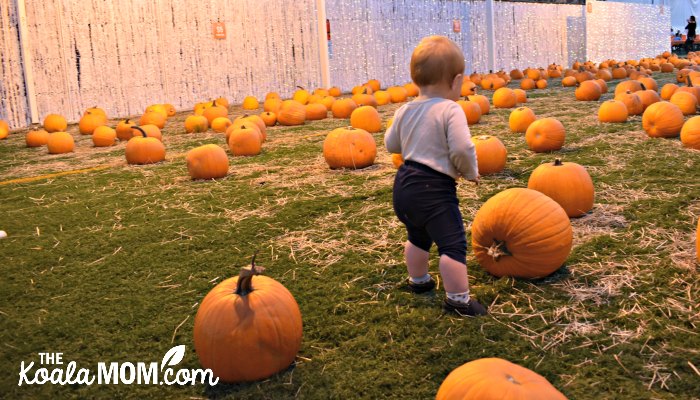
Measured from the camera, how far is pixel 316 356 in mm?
2611

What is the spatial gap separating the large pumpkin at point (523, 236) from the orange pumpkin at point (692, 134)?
12.1ft

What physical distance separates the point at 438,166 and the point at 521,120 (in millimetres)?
5428

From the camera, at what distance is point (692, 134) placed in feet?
20.2

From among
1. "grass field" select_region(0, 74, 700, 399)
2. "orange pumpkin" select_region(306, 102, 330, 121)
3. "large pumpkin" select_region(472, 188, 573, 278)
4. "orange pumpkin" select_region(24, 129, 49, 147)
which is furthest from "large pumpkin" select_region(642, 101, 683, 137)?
"orange pumpkin" select_region(24, 129, 49, 147)

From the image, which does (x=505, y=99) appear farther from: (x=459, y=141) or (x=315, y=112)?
(x=459, y=141)

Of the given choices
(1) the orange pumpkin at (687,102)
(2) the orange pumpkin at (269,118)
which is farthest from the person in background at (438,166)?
(2) the orange pumpkin at (269,118)

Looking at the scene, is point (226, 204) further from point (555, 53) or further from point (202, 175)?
point (555, 53)

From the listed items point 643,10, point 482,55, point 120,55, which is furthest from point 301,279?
point 643,10

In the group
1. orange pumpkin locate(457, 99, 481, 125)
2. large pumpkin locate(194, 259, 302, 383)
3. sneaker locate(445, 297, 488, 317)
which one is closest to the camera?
large pumpkin locate(194, 259, 302, 383)

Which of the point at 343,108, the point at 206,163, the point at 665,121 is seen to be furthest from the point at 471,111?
the point at 206,163

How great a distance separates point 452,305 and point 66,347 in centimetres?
180

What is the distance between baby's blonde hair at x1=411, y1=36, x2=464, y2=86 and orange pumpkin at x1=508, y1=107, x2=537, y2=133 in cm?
532

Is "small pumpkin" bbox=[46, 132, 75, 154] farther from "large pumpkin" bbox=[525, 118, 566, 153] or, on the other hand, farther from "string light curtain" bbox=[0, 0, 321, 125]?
"large pumpkin" bbox=[525, 118, 566, 153]

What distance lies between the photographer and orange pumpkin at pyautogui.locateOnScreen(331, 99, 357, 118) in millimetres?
11367
